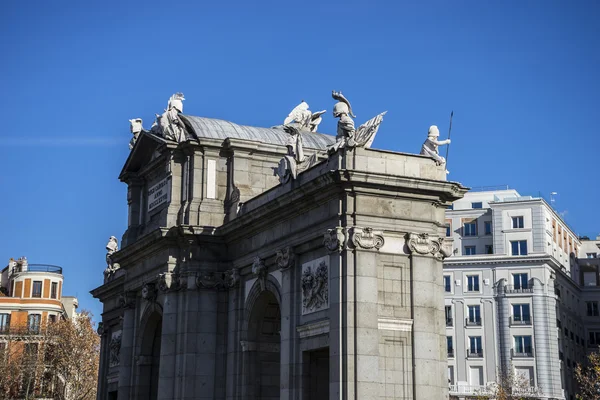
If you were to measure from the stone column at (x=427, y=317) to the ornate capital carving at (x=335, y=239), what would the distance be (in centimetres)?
251

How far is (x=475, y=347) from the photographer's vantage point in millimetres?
77812

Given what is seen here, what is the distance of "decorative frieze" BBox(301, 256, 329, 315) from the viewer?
33812mm

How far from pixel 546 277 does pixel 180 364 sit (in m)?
44.6

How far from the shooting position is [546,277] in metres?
77.7

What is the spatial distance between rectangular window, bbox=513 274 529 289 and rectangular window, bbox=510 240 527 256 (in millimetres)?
2042

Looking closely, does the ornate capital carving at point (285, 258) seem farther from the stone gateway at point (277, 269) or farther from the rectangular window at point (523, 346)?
the rectangular window at point (523, 346)

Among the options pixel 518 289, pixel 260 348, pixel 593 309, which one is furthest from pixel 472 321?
pixel 260 348

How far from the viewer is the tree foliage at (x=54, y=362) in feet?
268

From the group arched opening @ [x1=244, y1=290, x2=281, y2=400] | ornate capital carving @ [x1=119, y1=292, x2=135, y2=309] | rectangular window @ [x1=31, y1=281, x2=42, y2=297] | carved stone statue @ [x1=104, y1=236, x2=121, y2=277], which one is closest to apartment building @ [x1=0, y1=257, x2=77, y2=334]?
rectangular window @ [x1=31, y1=281, x2=42, y2=297]

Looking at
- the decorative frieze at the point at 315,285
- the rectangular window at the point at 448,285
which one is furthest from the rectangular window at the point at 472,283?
the decorative frieze at the point at 315,285

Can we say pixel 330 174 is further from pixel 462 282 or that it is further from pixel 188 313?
pixel 462 282

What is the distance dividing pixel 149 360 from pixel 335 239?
1796 centimetres

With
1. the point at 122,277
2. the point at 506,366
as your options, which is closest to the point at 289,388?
the point at 122,277

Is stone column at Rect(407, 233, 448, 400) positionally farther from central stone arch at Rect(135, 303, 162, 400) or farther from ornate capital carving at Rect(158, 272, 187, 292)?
central stone arch at Rect(135, 303, 162, 400)
